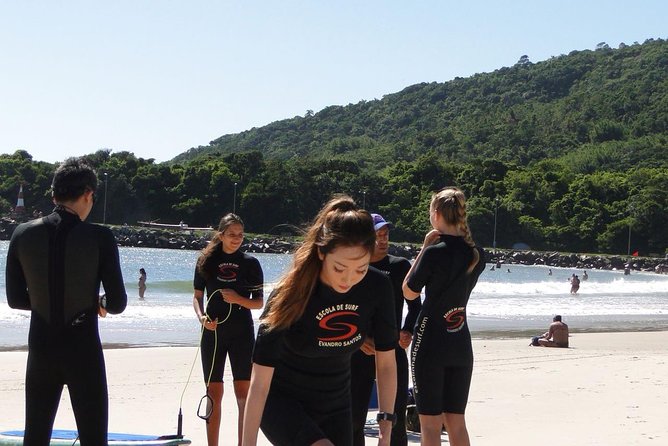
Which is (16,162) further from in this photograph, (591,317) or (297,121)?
(591,317)

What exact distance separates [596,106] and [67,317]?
159 meters

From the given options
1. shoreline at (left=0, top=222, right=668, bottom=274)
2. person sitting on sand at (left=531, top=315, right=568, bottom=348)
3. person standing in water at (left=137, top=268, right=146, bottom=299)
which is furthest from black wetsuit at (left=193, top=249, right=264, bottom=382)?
shoreline at (left=0, top=222, right=668, bottom=274)

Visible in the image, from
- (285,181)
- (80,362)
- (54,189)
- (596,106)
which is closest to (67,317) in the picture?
(80,362)

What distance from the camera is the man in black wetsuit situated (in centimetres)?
432

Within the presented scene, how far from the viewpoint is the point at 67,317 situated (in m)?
4.32

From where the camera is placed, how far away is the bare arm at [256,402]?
3.65m

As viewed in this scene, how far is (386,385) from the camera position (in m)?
3.94

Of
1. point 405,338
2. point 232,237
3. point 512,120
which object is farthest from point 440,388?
point 512,120

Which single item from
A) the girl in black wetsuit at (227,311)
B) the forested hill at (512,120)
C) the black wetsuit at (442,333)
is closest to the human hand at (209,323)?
the girl in black wetsuit at (227,311)

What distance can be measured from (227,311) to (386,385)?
2.81 meters

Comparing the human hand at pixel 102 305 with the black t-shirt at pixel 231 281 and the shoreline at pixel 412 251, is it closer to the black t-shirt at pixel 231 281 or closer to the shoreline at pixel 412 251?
the black t-shirt at pixel 231 281

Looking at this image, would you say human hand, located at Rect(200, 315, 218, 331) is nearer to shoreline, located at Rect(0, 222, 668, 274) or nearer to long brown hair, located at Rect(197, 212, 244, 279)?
long brown hair, located at Rect(197, 212, 244, 279)

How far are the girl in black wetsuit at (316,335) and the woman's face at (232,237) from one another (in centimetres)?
284

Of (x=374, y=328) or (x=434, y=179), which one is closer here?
(x=374, y=328)
